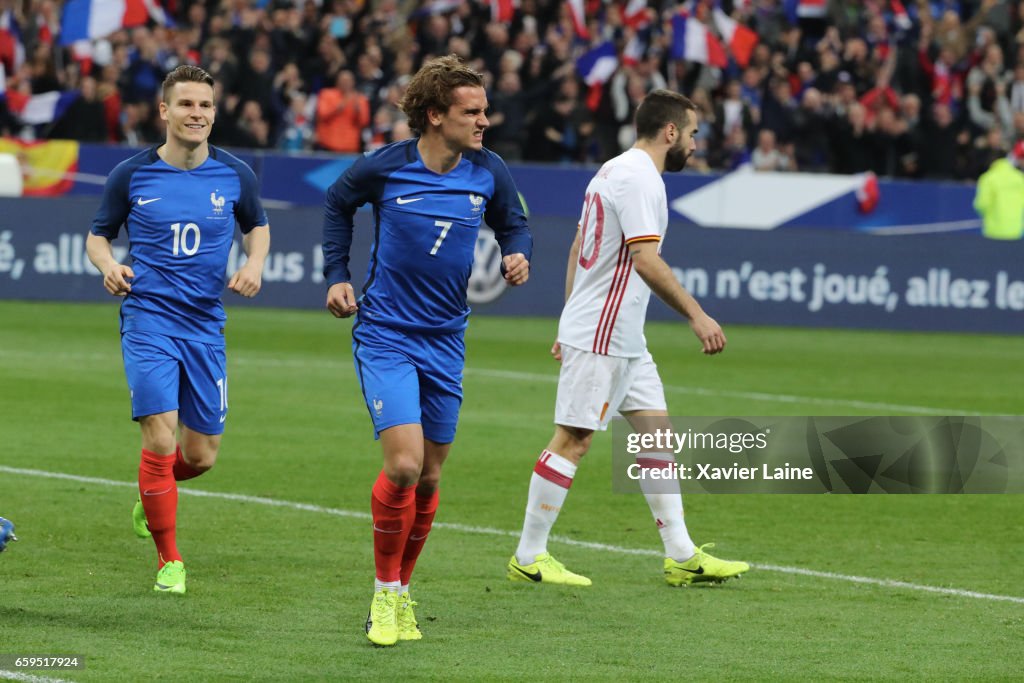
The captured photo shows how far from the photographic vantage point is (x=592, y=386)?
7.99 m

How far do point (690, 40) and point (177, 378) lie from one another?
1999 centimetres

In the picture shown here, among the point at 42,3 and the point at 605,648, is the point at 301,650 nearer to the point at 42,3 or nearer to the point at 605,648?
the point at 605,648

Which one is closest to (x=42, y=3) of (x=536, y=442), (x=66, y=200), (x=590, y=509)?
(x=66, y=200)

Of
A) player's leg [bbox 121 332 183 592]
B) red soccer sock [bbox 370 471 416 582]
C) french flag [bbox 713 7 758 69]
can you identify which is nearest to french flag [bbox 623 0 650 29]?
french flag [bbox 713 7 758 69]

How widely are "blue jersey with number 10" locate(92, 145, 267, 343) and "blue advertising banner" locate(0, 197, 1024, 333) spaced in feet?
41.3

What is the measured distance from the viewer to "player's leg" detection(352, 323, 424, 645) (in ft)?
21.9

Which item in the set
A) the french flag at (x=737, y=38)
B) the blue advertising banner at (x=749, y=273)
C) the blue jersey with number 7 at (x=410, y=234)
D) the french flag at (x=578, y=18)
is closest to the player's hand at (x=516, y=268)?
the blue jersey with number 7 at (x=410, y=234)

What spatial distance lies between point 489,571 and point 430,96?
2.56 meters

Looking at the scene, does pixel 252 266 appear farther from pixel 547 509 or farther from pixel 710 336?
pixel 710 336

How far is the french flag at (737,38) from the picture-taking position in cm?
2725

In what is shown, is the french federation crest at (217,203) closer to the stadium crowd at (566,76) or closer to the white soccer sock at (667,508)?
the white soccer sock at (667,508)

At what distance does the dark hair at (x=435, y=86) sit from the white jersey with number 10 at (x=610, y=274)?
4.14 feet

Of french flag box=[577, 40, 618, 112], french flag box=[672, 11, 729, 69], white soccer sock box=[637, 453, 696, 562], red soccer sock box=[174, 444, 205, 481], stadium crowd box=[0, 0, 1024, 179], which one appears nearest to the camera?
white soccer sock box=[637, 453, 696, 562]

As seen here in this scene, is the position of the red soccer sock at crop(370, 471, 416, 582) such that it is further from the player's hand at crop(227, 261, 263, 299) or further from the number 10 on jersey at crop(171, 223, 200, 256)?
the number 10 on jersey at crop(171, 223, 200, 256)
